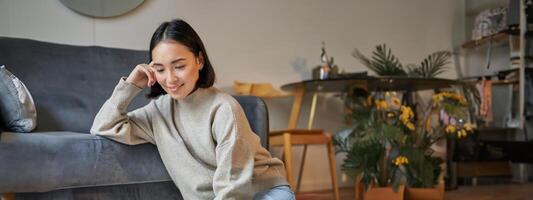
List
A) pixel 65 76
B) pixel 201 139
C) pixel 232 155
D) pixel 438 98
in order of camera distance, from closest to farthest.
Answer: pixel 232 155, pixel 201 139, pixel 65 76, pixel 438 98

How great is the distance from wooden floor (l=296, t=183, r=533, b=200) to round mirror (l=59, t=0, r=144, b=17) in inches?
54.4

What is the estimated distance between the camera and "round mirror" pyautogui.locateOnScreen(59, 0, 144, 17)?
7.39 feet

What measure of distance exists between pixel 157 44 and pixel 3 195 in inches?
21.2

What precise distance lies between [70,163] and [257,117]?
0.55 metres

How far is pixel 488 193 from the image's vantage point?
279cm

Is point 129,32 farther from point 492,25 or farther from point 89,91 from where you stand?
point 492,25

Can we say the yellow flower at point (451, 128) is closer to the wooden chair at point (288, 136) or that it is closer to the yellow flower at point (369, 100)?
the yellow flower at point (369, 100)

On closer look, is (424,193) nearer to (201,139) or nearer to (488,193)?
(488,193)

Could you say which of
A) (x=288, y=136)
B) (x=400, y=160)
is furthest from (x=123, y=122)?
(x=400, y=160)

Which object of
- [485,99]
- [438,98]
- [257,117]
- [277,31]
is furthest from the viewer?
[485,99]

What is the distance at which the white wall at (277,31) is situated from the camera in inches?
88.7

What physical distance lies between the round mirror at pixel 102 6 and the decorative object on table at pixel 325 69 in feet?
3.70

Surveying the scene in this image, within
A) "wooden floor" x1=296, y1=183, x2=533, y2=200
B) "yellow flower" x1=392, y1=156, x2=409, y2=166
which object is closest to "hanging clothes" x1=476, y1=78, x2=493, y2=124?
"wooden floor" x1=296, y1=183, x2=533, y2=200

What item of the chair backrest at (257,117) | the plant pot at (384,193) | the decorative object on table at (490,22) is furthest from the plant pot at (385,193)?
the decorative object on table at (490,22)
